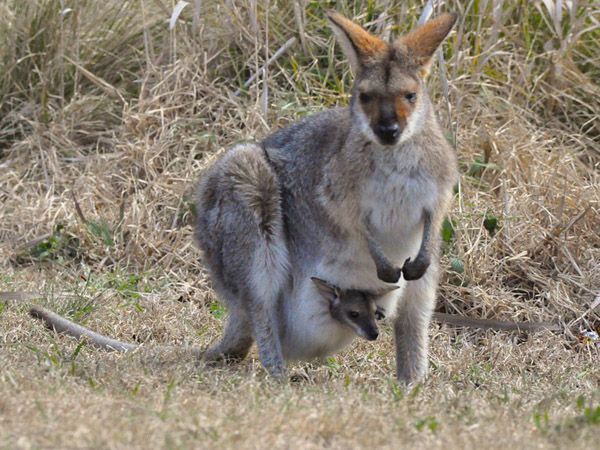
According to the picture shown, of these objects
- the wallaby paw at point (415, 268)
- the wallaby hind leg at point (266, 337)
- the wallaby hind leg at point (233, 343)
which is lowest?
the wallaby hind leg at point (233, 343)

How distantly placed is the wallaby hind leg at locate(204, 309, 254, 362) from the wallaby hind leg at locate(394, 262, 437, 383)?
0.72m

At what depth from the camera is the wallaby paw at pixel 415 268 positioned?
5.30 m

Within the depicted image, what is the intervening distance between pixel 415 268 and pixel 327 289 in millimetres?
450

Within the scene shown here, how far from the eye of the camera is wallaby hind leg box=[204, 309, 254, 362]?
579 cm

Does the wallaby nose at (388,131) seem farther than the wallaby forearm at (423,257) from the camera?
No

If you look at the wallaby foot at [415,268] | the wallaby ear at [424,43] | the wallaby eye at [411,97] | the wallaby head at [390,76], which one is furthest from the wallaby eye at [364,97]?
the wallaby foot at [415,268]

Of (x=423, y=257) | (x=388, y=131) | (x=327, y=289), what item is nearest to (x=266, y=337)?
(x=327, y=289)

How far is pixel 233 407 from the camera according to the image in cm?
441

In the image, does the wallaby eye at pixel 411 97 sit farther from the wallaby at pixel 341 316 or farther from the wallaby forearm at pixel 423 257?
the wallaby at pixel 341 316

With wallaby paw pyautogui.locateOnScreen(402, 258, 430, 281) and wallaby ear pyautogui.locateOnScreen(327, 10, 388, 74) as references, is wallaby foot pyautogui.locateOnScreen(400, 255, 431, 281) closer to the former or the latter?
wallaby paw pyautogui.locateOnScreen(402, 258, 430, 281)

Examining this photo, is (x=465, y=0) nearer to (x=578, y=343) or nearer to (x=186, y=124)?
(x=186, y=124)

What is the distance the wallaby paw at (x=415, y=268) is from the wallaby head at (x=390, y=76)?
0.58 m

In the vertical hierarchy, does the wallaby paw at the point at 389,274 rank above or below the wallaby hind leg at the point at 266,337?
above

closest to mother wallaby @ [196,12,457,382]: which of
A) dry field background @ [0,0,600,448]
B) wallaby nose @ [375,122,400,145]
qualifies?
wallaby nose @ [375,122,400,145]
